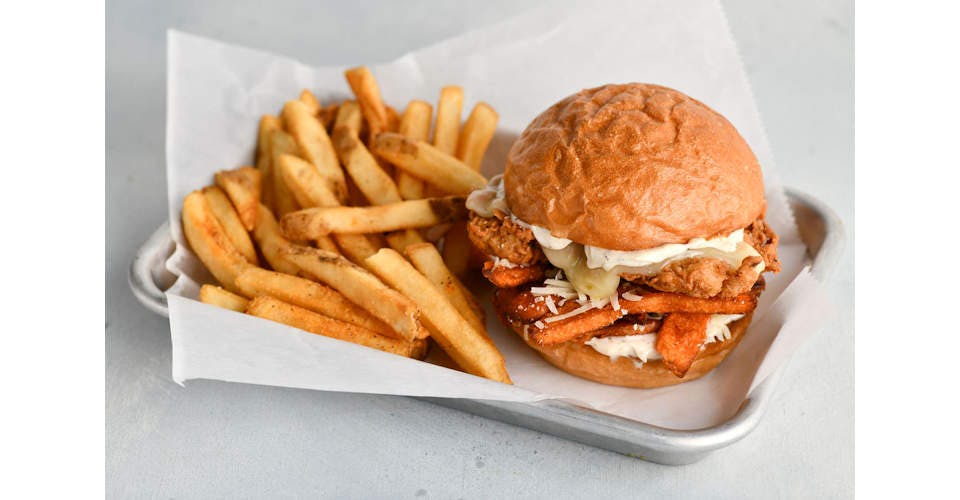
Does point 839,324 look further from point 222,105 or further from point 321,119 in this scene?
point 222,105

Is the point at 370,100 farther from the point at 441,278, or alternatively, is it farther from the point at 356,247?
the point at 441,278

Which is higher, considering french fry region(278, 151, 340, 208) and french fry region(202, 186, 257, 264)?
french fry region(278, 151, 340, 208)

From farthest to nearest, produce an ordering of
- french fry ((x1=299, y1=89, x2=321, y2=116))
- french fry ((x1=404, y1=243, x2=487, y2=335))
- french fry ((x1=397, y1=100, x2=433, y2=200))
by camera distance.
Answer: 1. french fry ((x1=299, y1=89, x2=321, y2=116))
2. french fry ((x1=397, y1=100, x2=433, y2=200))
3. french fry ((x1=404, y1=243, x2=487, y2=335))

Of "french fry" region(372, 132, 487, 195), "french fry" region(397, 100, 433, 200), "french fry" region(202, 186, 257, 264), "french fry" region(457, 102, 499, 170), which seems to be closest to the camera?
"french fry" region(202, 186, 257, 264)

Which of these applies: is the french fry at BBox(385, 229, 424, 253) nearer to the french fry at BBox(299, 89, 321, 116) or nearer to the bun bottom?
the bun bottom

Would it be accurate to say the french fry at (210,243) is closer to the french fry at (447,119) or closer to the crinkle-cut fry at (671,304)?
the french fry at (447,119)

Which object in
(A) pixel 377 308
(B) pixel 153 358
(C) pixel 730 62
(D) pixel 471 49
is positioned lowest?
(B) pixel 153 358

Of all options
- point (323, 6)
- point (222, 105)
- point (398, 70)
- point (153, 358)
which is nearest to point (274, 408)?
point (153, 358)

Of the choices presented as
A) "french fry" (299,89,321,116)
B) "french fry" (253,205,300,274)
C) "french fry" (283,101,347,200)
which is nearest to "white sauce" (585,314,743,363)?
"french fry" (253,205,300,274)
